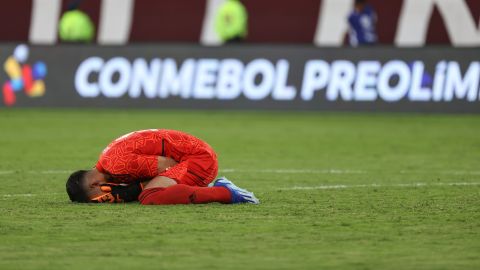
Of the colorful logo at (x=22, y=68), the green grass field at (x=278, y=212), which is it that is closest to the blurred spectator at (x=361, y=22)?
the colorful logo at (x=22, y=68)

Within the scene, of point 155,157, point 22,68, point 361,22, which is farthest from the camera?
point 361,22

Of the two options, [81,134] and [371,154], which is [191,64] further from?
[371,154]

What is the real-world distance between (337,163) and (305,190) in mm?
3219

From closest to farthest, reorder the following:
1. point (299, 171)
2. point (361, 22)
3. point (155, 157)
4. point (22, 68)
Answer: point (155, 157) → point (299, 171) → point (22, 68) → point (361, 22)

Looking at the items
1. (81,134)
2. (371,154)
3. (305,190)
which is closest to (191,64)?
(81,134)

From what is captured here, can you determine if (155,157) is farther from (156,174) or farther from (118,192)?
(118,192)

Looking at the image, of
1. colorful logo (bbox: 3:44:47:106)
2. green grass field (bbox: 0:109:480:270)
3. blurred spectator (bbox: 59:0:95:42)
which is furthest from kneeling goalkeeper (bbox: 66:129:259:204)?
blurred spectator (bbox: 59:0:95:42)

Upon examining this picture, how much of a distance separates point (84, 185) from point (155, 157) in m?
0.66

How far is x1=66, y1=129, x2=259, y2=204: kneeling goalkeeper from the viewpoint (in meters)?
9.73

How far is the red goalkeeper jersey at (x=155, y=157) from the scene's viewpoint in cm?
970

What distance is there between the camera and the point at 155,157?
983 centimetres

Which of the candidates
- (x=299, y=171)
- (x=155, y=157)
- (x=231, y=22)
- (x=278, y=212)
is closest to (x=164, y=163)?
(x=155, y=157)

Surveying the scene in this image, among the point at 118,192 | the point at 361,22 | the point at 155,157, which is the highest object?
the point at 361,22

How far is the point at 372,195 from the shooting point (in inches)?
431
